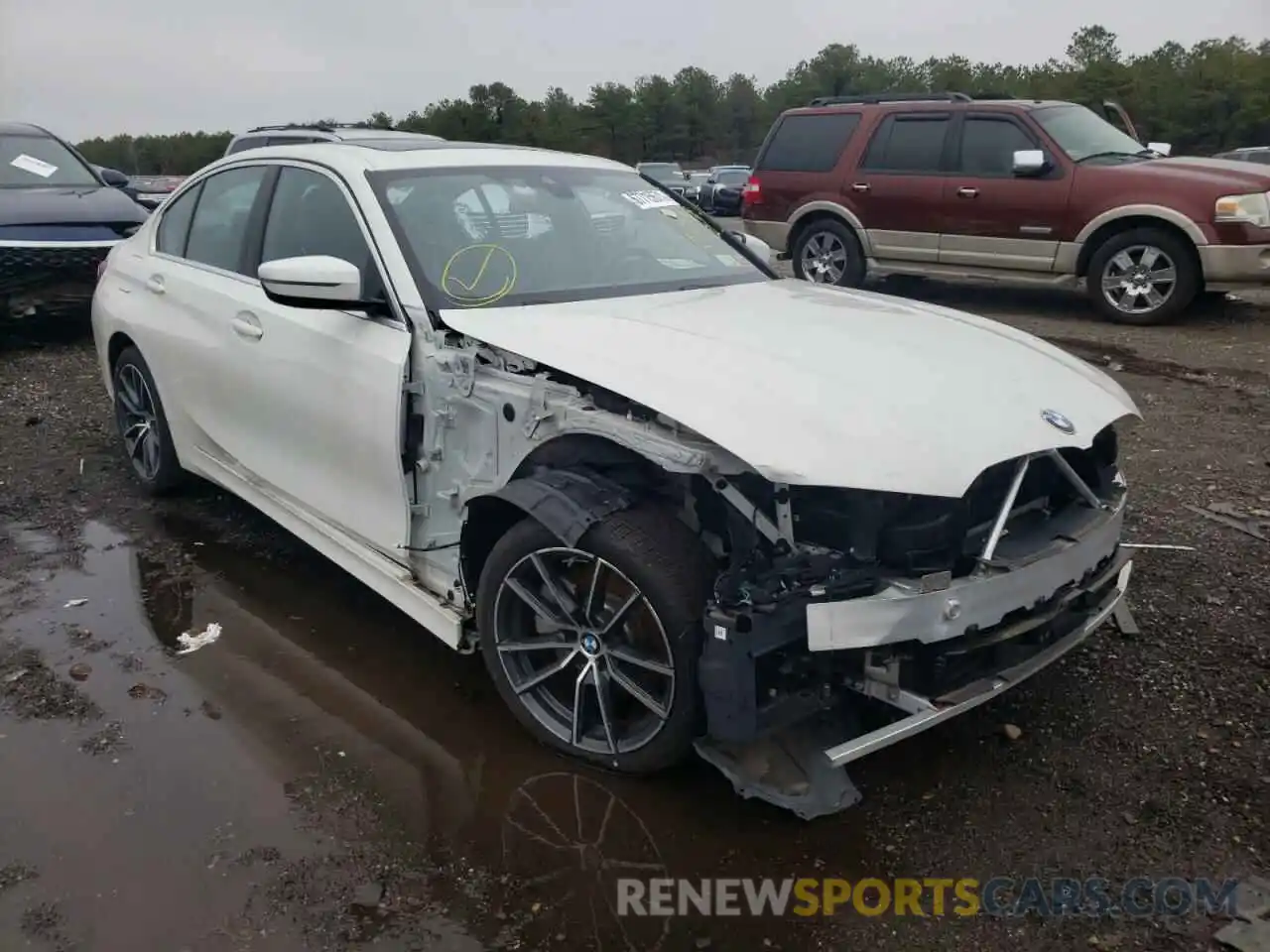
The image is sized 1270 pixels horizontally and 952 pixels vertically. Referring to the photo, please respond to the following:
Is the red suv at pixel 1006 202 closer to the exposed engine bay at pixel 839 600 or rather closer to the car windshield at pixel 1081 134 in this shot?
the car windshield at pixel 1081 134

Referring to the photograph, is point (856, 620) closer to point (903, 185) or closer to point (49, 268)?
point (49, 268)

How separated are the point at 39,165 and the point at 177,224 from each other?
19.6 feet

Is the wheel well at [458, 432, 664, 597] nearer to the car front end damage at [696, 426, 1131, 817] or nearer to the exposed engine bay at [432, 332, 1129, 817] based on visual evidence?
the exposed engine bay at [432, 332, 1129, 817]

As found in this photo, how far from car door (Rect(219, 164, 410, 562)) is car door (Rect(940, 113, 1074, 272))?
24.2 feet

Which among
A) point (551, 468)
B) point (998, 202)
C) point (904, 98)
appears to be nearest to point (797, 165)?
point (904, 98)

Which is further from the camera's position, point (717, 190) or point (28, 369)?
point (717, 190)

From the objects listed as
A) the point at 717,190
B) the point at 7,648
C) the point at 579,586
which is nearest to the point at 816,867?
the point at 579,586

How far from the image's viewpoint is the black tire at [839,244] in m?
10.7

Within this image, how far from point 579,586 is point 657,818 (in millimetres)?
683

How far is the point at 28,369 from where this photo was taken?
27.8 ft

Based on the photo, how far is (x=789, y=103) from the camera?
68875mm

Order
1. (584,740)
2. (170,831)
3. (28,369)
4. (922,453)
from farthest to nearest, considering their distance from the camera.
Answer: (28,369)
(584,740)
(170,831)
(922,453)

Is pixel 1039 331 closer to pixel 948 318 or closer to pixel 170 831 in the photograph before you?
pixel 948 318
